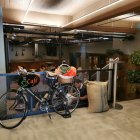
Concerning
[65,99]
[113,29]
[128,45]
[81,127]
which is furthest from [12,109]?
[128,45]

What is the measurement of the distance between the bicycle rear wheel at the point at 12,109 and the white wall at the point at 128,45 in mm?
5618

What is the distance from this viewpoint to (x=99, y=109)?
3.84 metres

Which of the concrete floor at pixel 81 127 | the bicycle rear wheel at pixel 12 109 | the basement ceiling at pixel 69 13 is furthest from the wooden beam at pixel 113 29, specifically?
the bicycle rear wheel at pixel 12 109

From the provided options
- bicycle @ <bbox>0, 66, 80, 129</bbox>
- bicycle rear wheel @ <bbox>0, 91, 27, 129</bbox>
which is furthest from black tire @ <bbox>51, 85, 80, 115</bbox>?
bicycle rear wheel @ <bbox>0, 91, 27, 129</bbox>

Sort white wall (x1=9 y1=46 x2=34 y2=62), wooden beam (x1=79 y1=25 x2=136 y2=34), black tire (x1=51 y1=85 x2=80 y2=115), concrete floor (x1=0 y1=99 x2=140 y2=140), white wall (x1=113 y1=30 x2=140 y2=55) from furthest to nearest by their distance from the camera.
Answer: white wall (x1=9 y1=46 x2=34 y2=62)
white wall (x1=113 y1=30 x2=140 y2=55)
wooden beam (x1=79 y1=25 x2=136 y2=34)
black tire (x1=51 y1=85 x2=80 y2=115)
concrete floor (x1=0 y1=99 x2=140 y2=140)

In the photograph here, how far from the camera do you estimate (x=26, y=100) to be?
323 cm

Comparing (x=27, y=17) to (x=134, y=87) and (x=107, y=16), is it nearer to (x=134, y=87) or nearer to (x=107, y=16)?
(x=107, y=16)

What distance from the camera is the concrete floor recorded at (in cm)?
288

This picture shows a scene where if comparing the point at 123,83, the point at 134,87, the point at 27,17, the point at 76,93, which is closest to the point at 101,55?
the point at 123,83

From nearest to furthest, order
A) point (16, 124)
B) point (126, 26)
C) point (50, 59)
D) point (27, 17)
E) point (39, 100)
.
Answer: point (16, 124)
point (39, 100)
point (27, 17)
point (126, 26)
point (50, 59)

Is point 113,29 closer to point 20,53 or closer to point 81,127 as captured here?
point 81,127

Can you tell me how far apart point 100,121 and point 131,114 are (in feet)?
2.77

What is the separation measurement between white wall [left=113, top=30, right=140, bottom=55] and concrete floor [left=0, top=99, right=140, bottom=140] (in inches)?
163

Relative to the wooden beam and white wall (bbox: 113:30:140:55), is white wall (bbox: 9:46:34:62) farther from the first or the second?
the wooden beam
